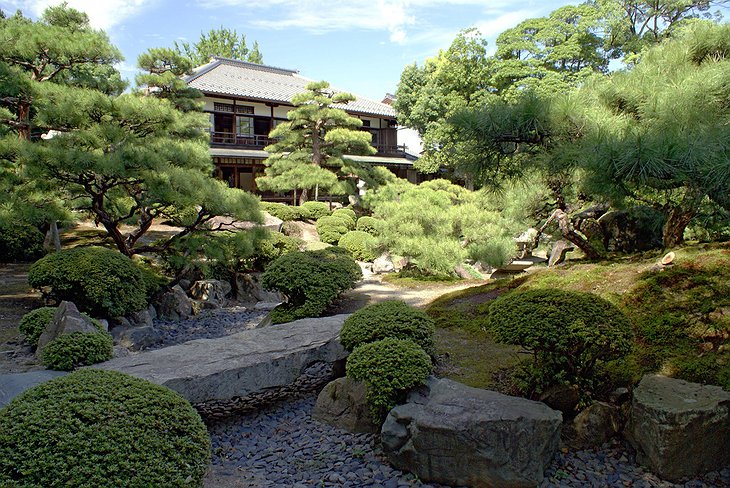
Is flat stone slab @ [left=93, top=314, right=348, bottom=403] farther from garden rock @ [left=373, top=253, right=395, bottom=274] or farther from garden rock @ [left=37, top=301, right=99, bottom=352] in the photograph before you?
garden rock @ [left=373, top=253, right=395, bottom=274]

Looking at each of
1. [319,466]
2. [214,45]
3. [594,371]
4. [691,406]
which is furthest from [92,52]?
[214,45]

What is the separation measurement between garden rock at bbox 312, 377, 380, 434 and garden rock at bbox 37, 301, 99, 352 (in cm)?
269

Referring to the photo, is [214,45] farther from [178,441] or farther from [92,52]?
[178,441]

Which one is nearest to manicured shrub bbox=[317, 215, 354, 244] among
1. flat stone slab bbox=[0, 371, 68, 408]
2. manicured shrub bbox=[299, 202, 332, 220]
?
manicured shrub bbox=[299, 202, 332, 220]

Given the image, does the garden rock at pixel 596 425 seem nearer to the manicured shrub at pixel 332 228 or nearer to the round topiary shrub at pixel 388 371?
the round topiary shrub at pixel 388 371

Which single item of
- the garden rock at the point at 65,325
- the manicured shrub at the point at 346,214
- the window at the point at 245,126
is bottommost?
the garden rock at the point at 65,325

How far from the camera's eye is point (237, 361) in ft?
15.6

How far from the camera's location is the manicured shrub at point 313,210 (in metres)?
16.8

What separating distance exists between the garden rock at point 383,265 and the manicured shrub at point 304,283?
4.81 meters

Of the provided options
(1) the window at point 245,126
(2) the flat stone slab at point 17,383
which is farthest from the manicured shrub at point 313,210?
(2) the flat stone slab at point 17,383

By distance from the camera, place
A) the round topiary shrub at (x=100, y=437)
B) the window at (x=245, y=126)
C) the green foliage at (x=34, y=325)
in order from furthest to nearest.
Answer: the window at (x=245, y=126) → the green foliage at (x=34, y=325) → the round topiary shrub at (x=100, y=437)

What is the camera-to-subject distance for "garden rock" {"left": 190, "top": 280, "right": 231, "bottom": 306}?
9406mm

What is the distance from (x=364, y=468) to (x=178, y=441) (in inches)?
64.6

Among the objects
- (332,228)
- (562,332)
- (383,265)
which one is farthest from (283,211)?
(562,332)
